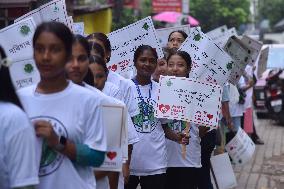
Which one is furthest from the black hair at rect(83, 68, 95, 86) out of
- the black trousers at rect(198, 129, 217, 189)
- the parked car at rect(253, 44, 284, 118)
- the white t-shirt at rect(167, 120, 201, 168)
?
the parked car at rect(253, 44, 284, 118)

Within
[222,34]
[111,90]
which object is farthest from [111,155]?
[222,34]

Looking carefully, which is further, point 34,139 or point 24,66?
point 24,66

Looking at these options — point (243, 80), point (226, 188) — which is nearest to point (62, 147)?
point (226, 188)

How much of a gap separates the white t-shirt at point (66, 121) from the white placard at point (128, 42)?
3.15 meters

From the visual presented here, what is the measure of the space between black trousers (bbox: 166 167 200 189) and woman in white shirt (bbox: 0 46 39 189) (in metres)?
3.12

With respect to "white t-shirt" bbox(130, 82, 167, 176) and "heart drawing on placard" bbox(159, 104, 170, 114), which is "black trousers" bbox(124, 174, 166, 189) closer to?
"white t-shirt" bbox(130, 82, 167, 176)

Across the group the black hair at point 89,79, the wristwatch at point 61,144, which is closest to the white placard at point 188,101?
the black hair at point 89,79

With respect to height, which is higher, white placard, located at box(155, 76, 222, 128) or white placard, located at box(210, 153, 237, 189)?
white placard, located at box(155, 76, 222, 128)

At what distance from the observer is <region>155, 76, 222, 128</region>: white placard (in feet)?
17.7

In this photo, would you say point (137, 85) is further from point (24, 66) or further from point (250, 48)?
point (250, 48)

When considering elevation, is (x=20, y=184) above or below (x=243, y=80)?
above

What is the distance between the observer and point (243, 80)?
37.8 feet

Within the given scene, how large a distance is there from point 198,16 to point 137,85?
37271 millimetres

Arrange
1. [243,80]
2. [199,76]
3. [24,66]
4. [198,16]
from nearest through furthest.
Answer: [24,66]
[199,76]
[243,80]
[198,16]
